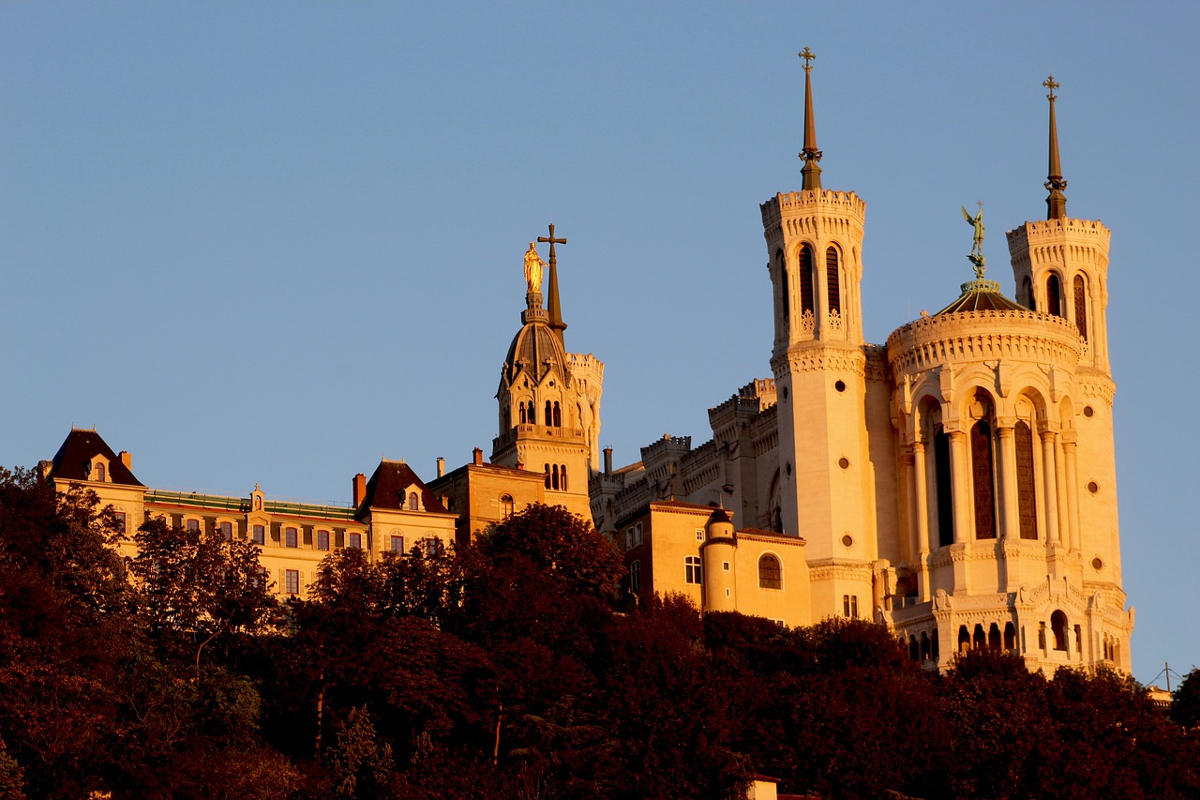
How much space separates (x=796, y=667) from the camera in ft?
368

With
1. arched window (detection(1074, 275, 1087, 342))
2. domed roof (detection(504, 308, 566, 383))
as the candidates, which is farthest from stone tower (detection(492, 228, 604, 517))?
arched window (detection(1074, 275, 1087, 342))

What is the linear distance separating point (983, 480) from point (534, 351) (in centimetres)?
2918

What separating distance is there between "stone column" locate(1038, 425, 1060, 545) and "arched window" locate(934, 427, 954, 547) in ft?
15.0

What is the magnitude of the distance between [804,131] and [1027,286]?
1461 cm

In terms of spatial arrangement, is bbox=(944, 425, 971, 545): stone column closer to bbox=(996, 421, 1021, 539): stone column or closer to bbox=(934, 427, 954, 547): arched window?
bbox=(934, 427, 954, 547): arched window

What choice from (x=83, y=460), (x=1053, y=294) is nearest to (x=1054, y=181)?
(x=1053, y=294)

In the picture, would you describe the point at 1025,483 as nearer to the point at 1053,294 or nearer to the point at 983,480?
the point at 983,480

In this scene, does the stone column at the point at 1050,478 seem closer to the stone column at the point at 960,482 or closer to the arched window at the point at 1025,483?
the arched window at the point at 1025,483

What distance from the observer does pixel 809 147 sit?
143500mm

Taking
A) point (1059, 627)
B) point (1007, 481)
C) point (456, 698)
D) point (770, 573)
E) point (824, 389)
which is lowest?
point (456, 698)

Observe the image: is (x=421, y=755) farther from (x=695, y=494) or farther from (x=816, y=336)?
(x=695, y=494)

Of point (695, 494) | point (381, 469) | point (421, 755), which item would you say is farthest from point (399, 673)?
point (695, 494)

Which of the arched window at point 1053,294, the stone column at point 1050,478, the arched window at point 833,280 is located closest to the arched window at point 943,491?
the stone column at point 1050,478

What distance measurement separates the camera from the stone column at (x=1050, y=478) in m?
132
